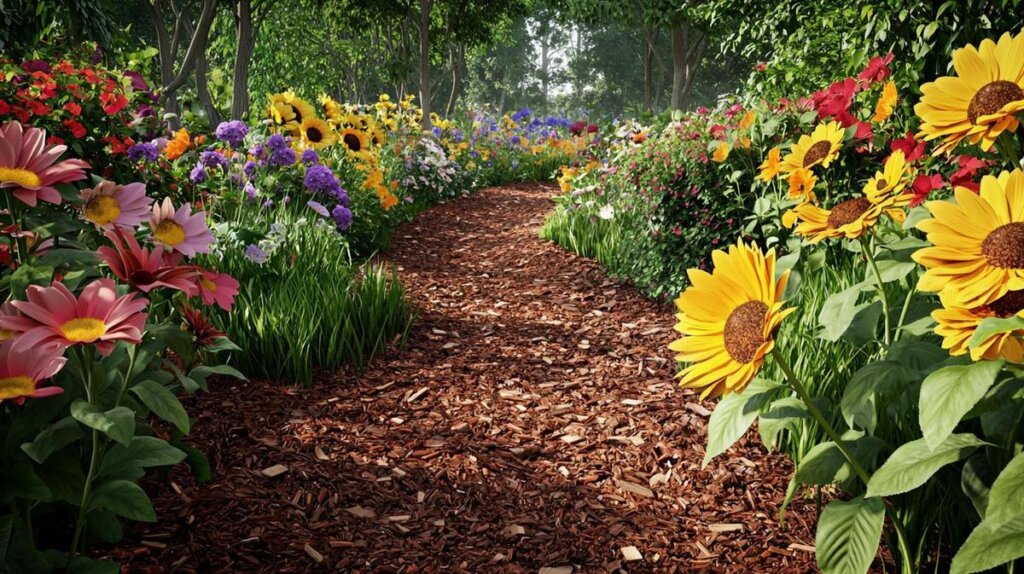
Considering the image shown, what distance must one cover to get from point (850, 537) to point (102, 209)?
1.77m

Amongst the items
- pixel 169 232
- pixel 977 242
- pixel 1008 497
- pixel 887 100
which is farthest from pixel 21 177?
pixel 887 100

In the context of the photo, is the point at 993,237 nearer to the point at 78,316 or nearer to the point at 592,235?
the point at 78,316

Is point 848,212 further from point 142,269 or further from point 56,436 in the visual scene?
point 56,436

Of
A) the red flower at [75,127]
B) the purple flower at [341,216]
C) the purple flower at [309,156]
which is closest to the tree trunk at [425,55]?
the purple flower at [309,156]

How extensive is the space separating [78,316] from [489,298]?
3.30 meters

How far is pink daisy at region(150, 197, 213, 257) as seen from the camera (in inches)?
61.2

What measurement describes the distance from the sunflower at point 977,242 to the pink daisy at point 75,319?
1.34m

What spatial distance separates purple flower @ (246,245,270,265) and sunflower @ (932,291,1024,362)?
2.81 meters

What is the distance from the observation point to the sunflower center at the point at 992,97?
1383 mm

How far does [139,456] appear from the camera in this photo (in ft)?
5.00

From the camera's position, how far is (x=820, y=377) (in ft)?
7.82

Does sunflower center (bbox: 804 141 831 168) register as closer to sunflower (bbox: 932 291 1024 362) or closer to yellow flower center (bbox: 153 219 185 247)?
sunflower (bbox: 932 291 1024 362)

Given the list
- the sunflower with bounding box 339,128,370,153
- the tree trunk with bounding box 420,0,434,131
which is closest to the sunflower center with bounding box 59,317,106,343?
the sunflower with bounding box 339,128,370,153

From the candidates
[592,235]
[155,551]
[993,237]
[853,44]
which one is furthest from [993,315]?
[592,235]
